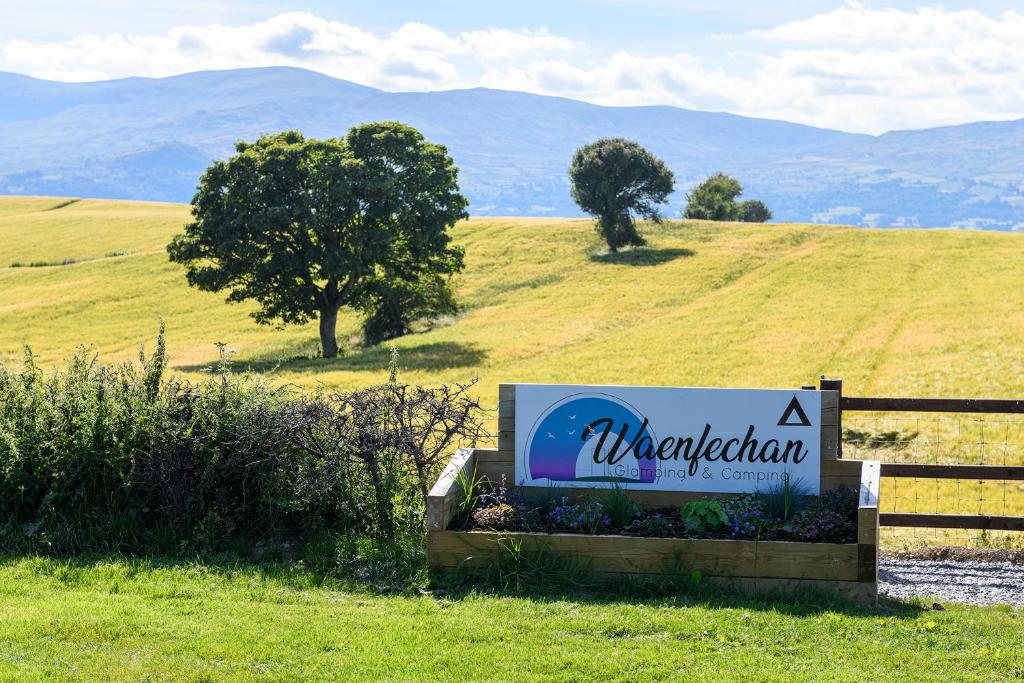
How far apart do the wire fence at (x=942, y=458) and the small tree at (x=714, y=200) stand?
85.0 metres

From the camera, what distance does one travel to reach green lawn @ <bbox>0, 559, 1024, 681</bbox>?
6492 mm

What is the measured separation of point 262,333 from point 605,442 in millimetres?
45719

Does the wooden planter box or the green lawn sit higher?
the wooden planter box

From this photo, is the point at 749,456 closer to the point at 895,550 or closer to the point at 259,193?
the point at 895,550

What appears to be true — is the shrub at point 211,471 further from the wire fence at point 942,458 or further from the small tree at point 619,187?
the small tree at point 619,187

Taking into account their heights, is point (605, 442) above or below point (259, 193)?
below

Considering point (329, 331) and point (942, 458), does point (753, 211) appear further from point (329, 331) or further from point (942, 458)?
point (942, 458)

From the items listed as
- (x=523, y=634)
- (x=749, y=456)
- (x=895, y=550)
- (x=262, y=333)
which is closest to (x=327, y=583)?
(x=523, y=634)

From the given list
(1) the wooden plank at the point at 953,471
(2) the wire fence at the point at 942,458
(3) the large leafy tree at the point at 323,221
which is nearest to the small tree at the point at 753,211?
(3) the large leafy tree at the point at 323,221

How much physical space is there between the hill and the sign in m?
16.9

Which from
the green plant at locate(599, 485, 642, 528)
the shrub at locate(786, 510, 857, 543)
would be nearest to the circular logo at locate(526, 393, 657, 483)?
the green plant at locate(599, 485, 642, 528)

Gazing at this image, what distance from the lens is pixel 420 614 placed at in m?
7.70

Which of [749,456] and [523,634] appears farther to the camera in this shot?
[749,456]

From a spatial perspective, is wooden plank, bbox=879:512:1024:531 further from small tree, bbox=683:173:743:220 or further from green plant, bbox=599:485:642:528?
small tree, bbox=683:173:743:220
